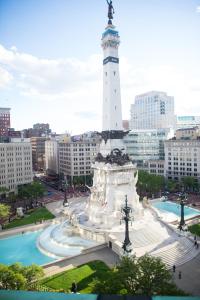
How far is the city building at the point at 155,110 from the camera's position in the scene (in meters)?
136

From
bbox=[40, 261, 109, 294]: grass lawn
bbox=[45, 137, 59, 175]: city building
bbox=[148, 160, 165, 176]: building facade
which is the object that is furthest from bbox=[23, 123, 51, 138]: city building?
bbox=[40, 261, 109, 294]: grass lawn

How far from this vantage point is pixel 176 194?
70.2m

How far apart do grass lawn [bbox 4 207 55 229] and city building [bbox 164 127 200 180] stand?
43.0m

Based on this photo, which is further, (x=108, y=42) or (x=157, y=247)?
(x=108, y=42)

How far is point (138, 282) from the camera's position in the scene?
18547 mm

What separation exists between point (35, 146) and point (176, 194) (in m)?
84.7

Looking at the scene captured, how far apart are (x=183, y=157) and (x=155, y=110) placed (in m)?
62.5

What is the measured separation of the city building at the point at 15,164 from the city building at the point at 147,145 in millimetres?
35929

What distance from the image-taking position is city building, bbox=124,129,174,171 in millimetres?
89750

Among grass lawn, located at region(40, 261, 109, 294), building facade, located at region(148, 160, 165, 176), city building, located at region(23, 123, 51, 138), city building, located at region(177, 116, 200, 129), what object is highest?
city building, located at region(177, 116, 200, 129)

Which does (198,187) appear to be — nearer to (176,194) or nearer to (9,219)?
(176,194)

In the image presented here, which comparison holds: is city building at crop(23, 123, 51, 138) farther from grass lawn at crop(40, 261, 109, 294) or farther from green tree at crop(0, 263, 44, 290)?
green tree at crop(0, 263, 44, 290)

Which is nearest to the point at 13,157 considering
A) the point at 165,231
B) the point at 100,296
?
the point at 165,231

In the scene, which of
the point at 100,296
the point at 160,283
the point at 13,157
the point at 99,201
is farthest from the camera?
the point at 13,157
